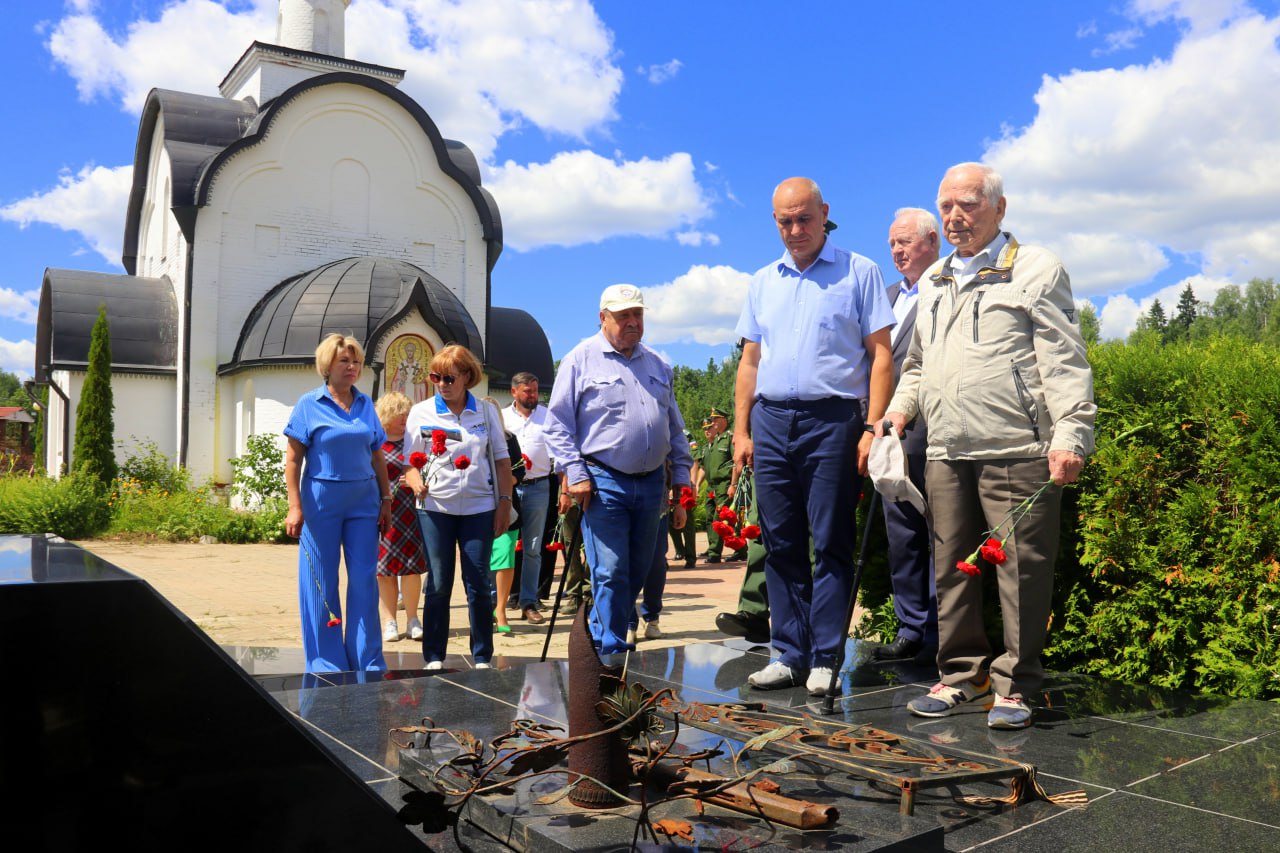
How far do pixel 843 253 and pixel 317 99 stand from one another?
72.9 ft

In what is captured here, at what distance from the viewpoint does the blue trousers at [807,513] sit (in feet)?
15.5

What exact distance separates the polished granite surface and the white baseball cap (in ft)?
6.07

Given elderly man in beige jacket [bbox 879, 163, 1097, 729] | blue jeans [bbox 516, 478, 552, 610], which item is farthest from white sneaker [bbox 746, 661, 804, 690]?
blue jeans [bbox 516, 478, 552, 610]

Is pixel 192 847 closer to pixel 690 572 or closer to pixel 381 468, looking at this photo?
pixel 381 468

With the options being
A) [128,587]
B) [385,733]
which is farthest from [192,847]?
[385,733]

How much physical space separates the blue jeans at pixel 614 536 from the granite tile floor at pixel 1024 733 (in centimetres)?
29

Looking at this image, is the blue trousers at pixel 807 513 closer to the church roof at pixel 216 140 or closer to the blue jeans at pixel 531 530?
the blue jeans at pixel 531 530

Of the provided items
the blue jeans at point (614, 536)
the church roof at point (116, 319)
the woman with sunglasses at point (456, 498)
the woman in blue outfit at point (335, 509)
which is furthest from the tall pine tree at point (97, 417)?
the blue jeans at point (614, 536)

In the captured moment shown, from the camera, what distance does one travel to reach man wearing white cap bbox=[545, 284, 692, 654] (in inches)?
203

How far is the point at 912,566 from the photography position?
5473 millimetres

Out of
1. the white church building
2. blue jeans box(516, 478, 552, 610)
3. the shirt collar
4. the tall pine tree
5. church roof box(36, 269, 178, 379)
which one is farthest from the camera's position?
church roof box(36, 269, 178, 379)

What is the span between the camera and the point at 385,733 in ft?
13.1

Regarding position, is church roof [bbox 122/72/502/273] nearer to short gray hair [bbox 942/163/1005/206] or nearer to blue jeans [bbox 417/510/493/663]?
blue jeans [bbox 417/510/493/663]

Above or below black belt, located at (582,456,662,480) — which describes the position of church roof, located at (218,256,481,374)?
above
